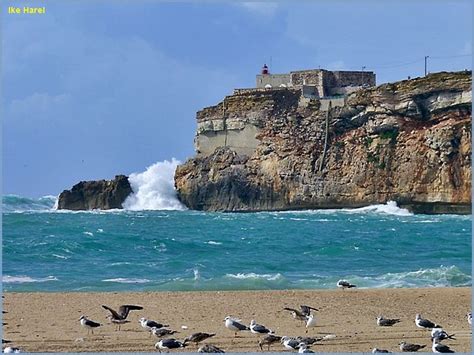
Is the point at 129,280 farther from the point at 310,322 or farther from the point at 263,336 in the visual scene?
the point at 263,336

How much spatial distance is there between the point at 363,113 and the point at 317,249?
3115 centimetres

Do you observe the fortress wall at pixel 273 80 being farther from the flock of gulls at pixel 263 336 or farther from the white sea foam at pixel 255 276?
the flock of gulls at pixel 263 336

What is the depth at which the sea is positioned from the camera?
68.4 feet

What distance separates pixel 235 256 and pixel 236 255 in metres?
0.42

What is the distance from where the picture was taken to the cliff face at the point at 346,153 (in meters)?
56.4

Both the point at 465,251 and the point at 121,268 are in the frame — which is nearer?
the point at 121,268

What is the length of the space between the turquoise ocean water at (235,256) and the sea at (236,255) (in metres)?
0.03

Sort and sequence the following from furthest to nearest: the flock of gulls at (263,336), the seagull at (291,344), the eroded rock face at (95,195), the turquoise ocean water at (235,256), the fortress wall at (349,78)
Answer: the fortress wall at (349,78), the eroded rock face at (95,195), the turquoise ocean water at (235,256), the seagull at (291,344), the flock of gulls at (263,336)

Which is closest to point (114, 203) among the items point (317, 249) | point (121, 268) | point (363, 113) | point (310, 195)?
point (310, 195)

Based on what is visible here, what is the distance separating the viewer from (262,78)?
70.9 metres

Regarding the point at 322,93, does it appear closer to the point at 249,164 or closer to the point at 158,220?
the point at 249,164

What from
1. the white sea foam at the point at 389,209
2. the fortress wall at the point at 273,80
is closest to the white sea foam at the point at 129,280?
the white sea foam at the point at 389,209

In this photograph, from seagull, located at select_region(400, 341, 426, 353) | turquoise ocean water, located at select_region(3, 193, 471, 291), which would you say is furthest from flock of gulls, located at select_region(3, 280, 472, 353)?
turquoise ocean water, located at select_region(3, 193, 471, 291)

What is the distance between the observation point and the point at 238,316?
14414mm
